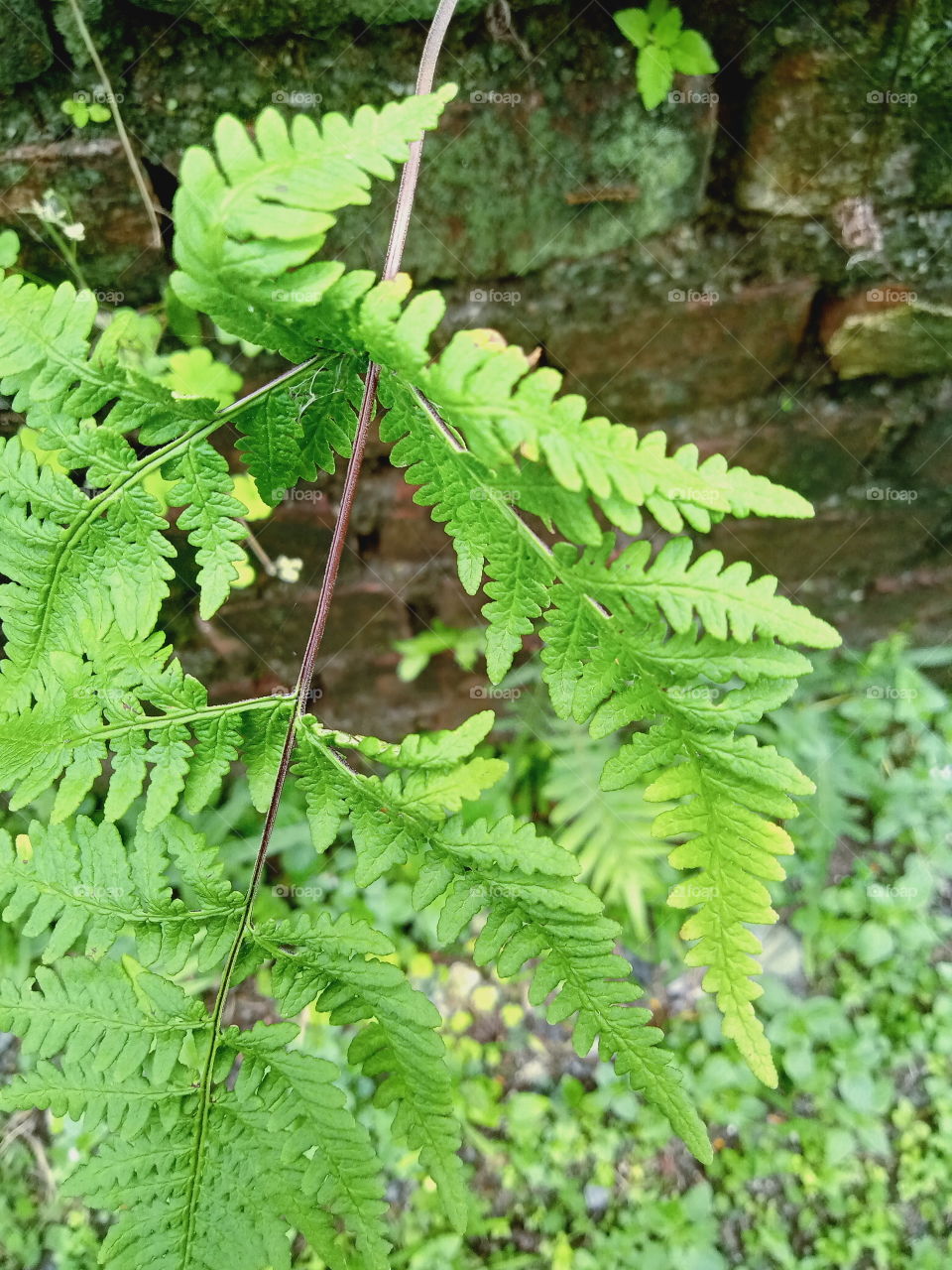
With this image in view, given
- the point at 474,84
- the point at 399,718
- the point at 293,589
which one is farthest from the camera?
the point at 399,718

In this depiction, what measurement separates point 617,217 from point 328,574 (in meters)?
1.09

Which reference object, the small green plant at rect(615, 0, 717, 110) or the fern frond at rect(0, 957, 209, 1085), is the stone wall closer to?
the small green plant at rect(615, 0, 717, 110)

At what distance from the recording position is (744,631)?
0.86 m

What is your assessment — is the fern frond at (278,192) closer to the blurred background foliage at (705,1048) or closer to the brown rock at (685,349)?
the brown rock at (685,349)

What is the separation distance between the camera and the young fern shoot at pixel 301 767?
36.0 inches

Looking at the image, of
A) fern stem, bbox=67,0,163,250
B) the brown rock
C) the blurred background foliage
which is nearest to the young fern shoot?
fern stem, bbox=67,0,163,250

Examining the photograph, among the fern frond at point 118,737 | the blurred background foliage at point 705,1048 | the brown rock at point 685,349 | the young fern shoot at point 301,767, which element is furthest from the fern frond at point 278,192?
the blurred background foliage at point 705,1048

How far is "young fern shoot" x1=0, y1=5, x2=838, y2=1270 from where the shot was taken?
92 cm

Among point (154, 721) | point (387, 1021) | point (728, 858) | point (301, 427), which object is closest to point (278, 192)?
point (301, 427)

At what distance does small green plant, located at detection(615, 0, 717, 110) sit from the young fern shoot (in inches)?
19.8

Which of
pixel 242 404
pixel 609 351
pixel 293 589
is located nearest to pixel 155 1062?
pixel 242 404

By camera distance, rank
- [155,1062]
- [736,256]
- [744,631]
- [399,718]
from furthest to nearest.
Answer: [399,718] < [736,256] < [155,1062] < [744,631]

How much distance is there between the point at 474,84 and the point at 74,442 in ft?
3.41

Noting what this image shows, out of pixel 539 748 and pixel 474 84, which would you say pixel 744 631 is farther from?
pixel 539 748
